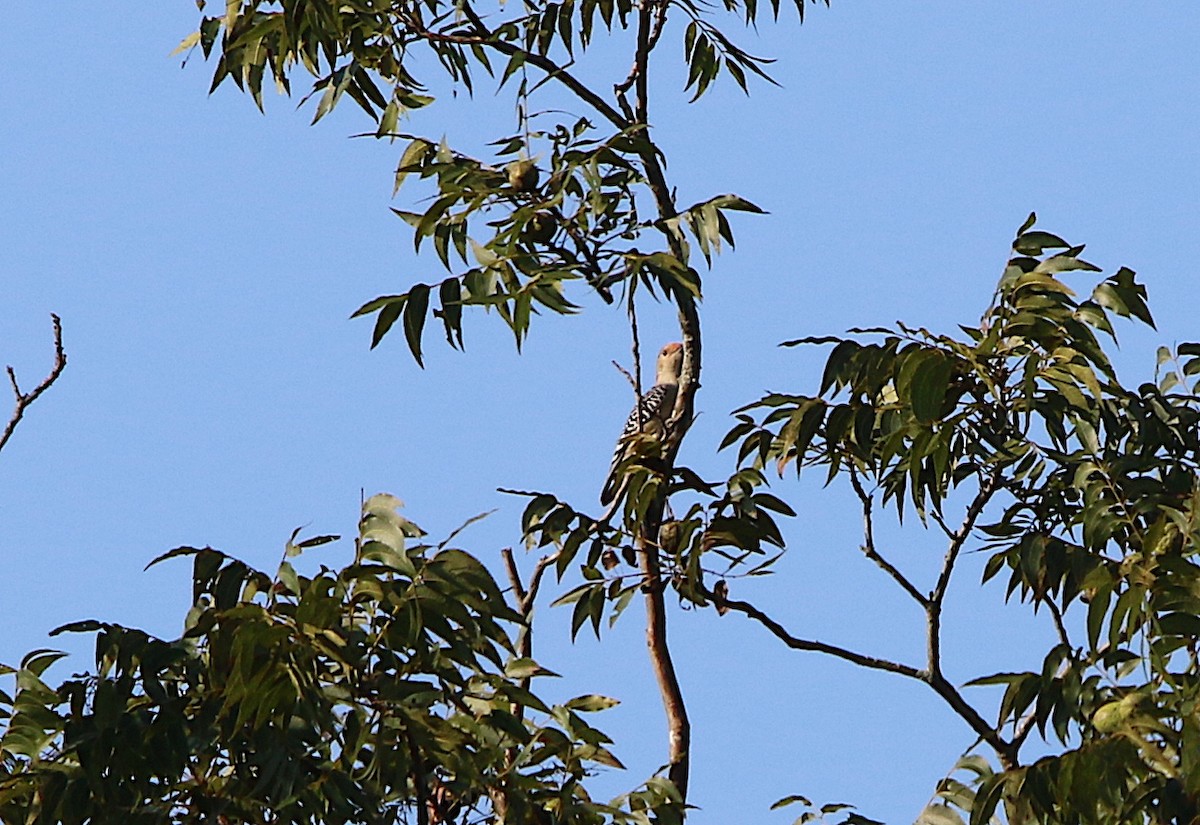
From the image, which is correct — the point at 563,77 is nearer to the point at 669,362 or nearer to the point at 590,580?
the point at 590,580

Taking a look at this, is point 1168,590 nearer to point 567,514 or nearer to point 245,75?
point 567,514

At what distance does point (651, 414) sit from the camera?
5676 mm

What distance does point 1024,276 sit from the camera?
404 centimetres

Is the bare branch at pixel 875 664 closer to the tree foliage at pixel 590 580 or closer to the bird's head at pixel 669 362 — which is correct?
the tree foliage at pixel 590 580

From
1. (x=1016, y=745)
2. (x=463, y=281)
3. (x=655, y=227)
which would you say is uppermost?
(x=655, y=227)

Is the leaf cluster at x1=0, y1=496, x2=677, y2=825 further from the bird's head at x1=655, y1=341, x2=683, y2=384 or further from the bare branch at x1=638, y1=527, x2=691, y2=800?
the bird's head at x1=655, y1=341, x2=683, y2=384

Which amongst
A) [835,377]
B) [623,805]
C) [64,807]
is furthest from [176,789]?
[835,377]

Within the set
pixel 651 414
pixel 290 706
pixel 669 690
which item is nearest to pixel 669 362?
pixel 651 414

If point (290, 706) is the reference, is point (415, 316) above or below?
above

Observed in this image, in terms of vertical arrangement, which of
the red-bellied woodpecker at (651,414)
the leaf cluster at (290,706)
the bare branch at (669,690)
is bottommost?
the leaf cluster at (290,706)

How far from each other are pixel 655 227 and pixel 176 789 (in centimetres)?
176

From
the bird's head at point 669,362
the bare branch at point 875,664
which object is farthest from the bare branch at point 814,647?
the bird's head at point 669,362

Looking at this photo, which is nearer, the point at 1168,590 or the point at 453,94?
the point at 1168,590

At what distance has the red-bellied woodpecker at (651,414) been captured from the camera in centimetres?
459
